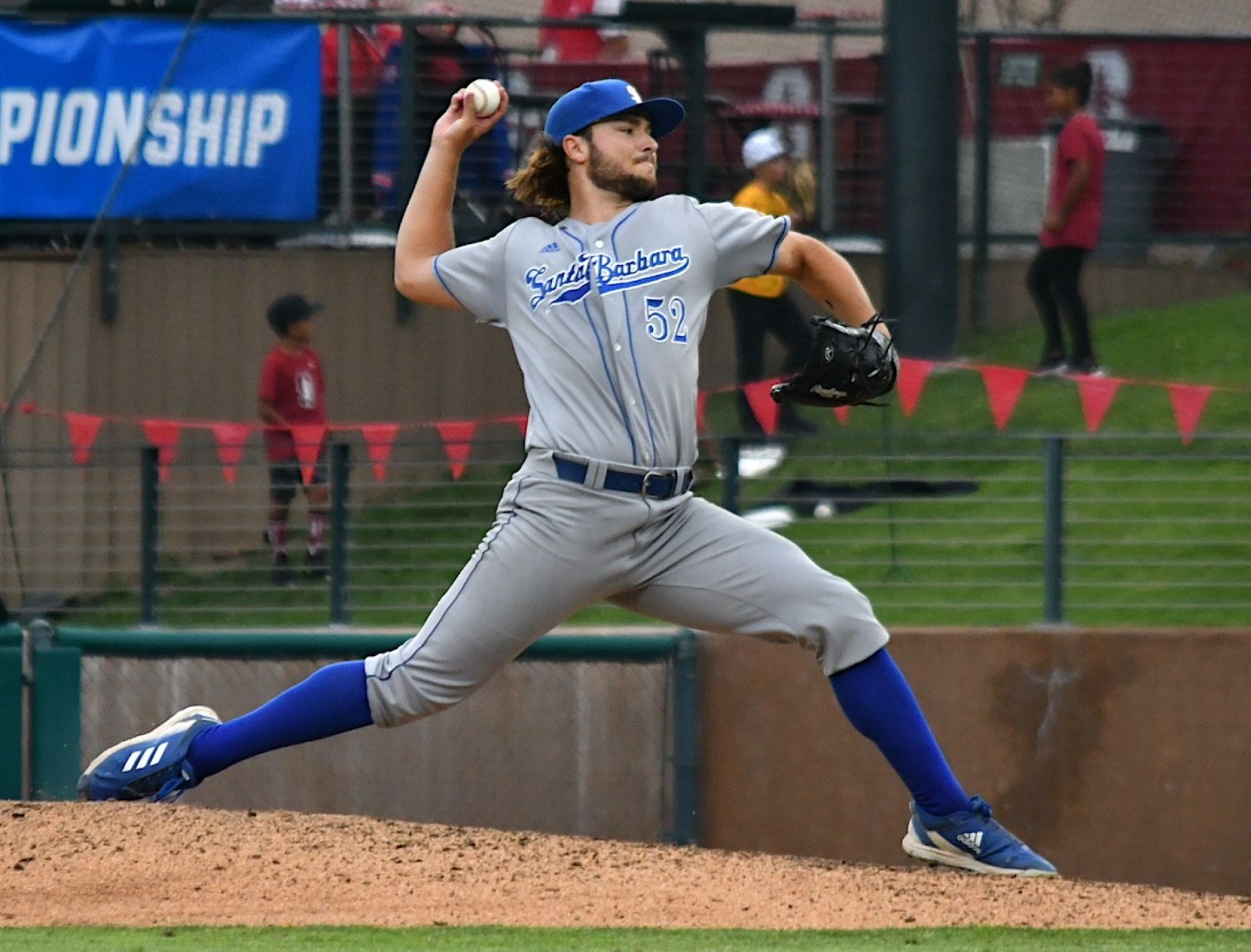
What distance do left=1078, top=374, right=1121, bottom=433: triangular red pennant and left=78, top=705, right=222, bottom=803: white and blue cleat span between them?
487 centimetres

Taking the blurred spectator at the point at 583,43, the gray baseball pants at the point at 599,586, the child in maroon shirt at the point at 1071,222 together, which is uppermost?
the blurred spectator at the point at 583,43

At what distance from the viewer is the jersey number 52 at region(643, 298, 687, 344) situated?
15.8 ft

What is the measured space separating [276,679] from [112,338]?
4169 mm

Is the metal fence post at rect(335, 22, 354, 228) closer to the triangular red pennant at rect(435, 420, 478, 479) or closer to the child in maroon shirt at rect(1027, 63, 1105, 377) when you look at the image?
the triangular red pennant at rect(435, 420, 478, 479)

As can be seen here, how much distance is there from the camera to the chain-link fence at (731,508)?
801 cm

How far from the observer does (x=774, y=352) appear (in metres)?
11.9

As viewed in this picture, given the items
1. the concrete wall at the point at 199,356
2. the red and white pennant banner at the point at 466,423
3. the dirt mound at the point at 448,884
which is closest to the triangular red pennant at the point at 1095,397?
the red and white pennant banner at the point at 466,423

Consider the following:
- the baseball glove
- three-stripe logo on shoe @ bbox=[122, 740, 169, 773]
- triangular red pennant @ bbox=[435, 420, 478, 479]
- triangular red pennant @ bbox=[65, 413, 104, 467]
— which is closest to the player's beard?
the baseball glove

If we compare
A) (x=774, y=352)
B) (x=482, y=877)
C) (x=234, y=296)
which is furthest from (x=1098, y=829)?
(x=234, y=296)

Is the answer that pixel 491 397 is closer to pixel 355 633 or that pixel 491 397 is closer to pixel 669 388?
pixel 355 633

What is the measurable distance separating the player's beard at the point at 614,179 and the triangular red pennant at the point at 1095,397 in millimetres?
4316

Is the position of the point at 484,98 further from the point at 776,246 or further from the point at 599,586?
the point at 599,586

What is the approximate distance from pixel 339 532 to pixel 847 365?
11.0 feet

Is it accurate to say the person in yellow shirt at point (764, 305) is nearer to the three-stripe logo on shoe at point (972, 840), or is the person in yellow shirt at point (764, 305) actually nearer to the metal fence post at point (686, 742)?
the metal fence post at point (686, 742)
